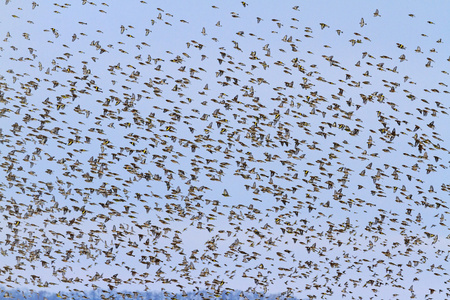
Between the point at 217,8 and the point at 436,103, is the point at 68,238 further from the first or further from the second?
the point at 436,103

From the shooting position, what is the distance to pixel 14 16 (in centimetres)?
5550

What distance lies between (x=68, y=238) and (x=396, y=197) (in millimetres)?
25121

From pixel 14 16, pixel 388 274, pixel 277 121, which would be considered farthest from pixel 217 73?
pixel 388 274

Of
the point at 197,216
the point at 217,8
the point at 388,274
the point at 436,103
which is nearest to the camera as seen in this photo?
the point at 217,8

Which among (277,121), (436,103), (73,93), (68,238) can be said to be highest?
(436,103)

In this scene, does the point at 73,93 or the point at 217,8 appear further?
the point at 73,93

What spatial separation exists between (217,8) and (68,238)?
23015 mm

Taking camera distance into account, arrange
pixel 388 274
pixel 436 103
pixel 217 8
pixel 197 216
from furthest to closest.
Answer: pixel 388 274
pixel 197 216
pixel 436 103
pixel 217 8

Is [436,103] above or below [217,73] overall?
above

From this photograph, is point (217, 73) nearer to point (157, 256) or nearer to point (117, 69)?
point (117, 69)

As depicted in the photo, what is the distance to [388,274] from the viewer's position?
7250 centimetres

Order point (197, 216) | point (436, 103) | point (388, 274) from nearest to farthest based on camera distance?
1. point (436, 103)
2. point (197, 216)
3. point (388, 274)

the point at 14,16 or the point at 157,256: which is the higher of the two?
the point at 14,16

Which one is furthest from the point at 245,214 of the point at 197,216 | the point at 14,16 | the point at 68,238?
the point at 14,16
